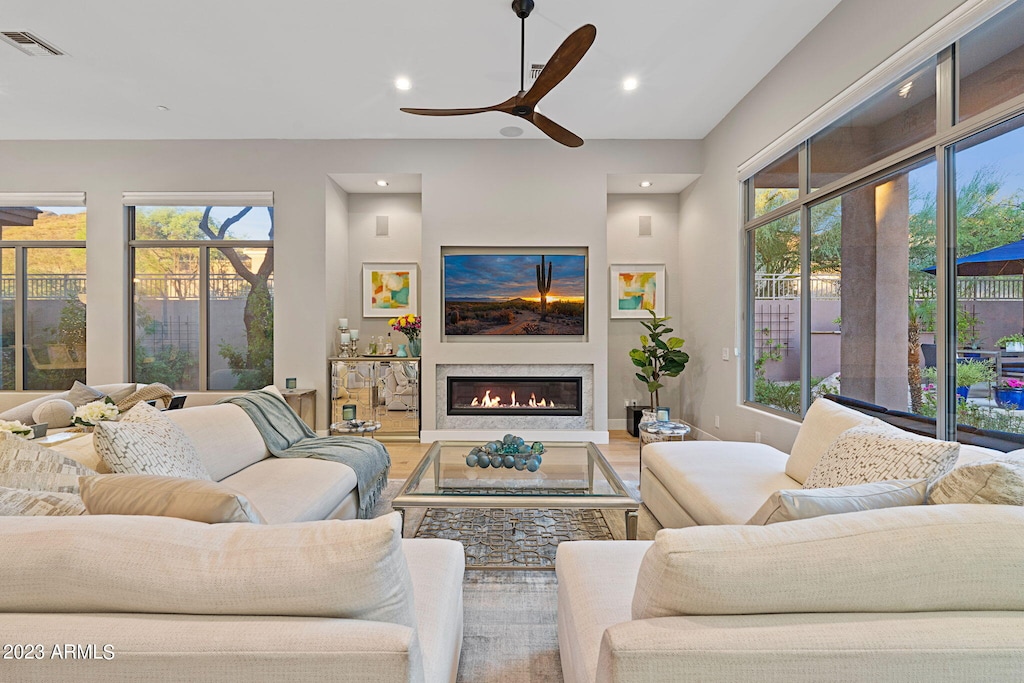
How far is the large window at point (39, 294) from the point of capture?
550 cm

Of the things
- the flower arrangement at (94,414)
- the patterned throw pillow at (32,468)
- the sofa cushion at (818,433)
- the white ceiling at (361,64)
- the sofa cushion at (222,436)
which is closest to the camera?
the patterned throw pillow at (32,468)

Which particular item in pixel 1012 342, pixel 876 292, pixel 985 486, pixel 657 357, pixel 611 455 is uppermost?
pixel 876 292

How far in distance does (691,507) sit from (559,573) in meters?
0.98

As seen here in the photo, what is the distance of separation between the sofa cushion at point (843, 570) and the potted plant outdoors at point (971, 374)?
1.74m

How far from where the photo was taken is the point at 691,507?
2.39 m

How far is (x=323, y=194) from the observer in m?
5.36

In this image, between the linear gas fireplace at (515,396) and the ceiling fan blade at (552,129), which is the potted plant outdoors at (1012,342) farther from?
the linear gas fireplace at (515,396)

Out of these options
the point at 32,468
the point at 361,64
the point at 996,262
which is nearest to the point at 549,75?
the point at 361,64

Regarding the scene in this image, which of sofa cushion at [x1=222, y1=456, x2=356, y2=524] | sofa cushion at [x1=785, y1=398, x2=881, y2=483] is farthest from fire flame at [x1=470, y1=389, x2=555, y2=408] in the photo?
sofa cushion at [x1=785, y1=398, x2=881, y2=483]

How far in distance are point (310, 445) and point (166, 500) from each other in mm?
2142

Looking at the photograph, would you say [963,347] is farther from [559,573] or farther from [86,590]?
[86,590]

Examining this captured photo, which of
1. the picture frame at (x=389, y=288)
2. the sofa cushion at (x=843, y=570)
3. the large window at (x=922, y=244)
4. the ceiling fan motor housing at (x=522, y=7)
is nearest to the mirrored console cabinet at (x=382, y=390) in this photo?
the picture frame at (x=389, y=288)

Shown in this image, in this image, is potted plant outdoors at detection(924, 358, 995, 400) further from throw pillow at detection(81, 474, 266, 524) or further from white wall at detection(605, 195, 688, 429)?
white wall at detection(605, 195, 688, 429)

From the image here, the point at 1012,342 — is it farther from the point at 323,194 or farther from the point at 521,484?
the point at 323,194
